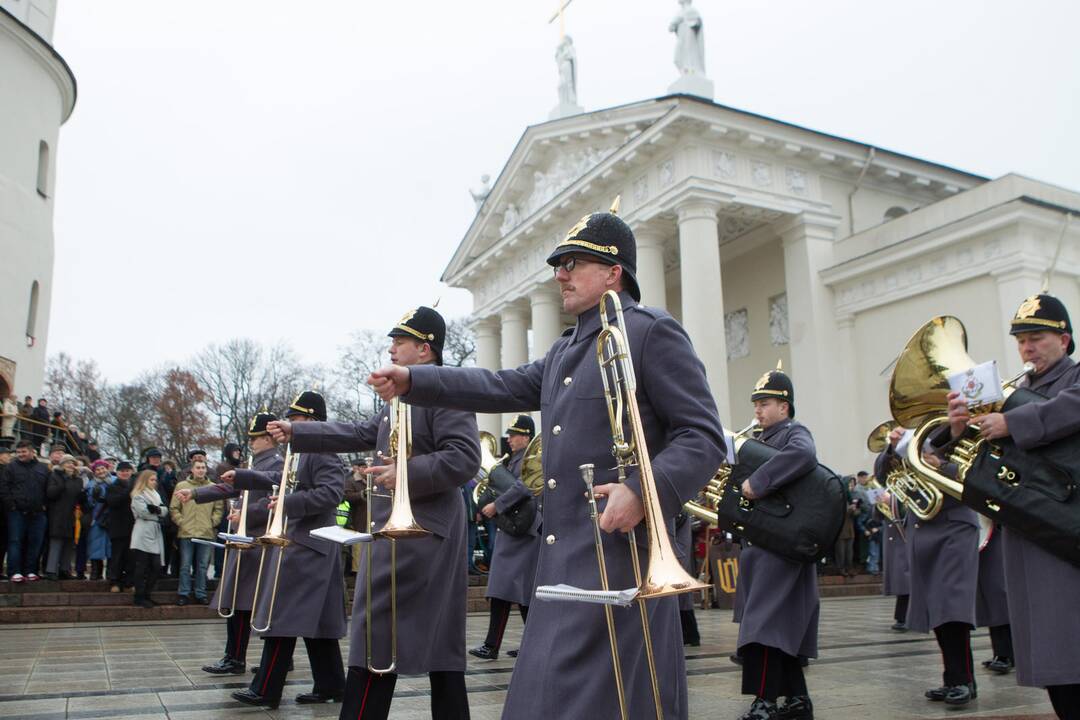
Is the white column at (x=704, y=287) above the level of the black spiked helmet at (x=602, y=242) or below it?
above

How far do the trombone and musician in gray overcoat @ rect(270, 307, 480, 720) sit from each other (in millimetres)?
1777

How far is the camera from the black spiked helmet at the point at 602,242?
3549 millimetres

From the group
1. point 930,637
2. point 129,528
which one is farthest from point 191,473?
point 930,637

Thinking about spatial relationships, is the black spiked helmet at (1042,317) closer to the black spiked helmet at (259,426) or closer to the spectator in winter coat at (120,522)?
the black spiked helmet at (259,426)

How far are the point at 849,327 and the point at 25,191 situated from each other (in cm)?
2674

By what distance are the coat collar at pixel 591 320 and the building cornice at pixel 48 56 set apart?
3293 centimetres

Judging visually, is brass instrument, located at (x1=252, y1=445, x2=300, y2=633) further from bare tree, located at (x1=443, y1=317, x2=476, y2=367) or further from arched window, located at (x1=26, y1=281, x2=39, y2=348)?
bare tree, located at (x1=443, y1=317, x2=476, y2=367)

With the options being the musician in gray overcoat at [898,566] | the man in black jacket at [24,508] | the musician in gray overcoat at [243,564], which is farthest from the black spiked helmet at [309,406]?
the man in black jacket at [24,508]

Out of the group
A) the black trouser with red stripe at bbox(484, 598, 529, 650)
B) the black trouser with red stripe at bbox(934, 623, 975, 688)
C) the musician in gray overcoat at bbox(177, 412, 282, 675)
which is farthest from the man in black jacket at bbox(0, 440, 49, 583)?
the black trouser with red stripe at bbox(934, 623, 975, 688)

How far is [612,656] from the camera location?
301 cm

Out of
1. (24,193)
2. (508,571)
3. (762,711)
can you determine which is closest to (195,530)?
(508,571)

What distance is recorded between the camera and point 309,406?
7.36 m

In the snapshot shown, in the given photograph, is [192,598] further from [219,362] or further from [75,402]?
[75,402]

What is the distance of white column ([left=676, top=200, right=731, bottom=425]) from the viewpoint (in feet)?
83.5
